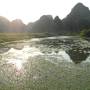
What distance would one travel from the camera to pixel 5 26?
157500mm

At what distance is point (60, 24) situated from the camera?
512 feet

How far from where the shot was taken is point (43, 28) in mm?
163750

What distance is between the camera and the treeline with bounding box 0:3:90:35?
150 metres

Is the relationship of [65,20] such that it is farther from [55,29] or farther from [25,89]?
[25,89]

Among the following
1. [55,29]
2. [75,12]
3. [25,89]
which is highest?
[75,12]

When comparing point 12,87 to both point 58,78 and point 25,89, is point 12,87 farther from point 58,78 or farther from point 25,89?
point 58,78

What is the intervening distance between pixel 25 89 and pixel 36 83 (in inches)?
52.0

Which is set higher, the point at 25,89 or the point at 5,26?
the point at 5,26

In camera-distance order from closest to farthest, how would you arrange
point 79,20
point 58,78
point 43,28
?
point 58,78, point 79,20, point 43,28

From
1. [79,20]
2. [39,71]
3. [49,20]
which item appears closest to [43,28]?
[49,20]

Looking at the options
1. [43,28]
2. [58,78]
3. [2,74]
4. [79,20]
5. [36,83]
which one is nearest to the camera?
[36,83]

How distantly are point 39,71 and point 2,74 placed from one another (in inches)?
124

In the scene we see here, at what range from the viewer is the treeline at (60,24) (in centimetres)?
15000

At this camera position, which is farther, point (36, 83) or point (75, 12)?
point (75, 12)
